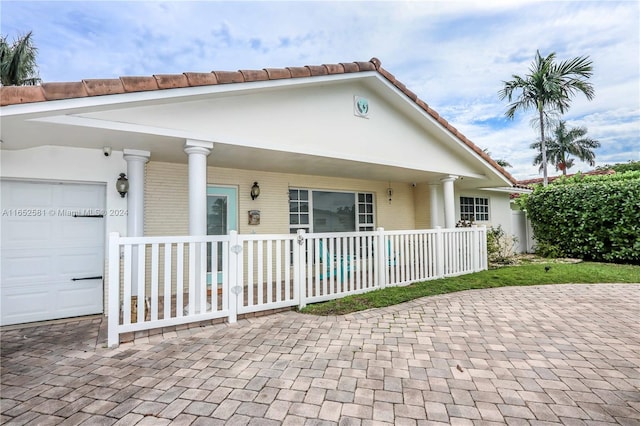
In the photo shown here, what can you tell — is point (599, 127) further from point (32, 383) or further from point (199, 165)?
point (32, 383)

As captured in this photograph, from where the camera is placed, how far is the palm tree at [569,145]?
2623cm

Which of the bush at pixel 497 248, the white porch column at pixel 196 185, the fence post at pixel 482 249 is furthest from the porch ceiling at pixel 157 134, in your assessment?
the bush at pixel 497 248

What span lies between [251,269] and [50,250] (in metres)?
3.35

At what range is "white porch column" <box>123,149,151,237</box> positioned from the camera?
4961 mm

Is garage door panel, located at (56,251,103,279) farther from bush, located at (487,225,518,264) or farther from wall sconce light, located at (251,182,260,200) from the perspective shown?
bush, located at (487,225,518,264)

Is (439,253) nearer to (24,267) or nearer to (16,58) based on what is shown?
(24,267)

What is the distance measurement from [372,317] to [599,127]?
29.2 metres

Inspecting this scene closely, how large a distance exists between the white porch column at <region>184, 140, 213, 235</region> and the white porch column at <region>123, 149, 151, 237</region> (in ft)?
3.64

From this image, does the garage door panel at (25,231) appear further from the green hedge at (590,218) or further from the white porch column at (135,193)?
the green hedge at (590,218)

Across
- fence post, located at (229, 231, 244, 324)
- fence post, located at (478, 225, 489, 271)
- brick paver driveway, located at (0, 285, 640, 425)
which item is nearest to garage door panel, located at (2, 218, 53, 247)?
brick paver driveway, located at (0, 285, 640, 425)

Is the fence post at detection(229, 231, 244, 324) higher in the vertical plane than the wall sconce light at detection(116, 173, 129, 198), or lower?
lower

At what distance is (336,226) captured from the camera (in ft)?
28.0

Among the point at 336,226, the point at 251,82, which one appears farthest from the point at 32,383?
the point at 336,226

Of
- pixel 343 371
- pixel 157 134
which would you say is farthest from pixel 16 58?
pixel 343 371
